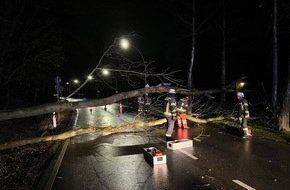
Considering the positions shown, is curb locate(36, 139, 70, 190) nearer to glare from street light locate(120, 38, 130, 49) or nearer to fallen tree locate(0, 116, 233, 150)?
Answer: fallen tree locate(0, 116, 233, 150)

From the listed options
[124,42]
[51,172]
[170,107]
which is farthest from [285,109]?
[51,172]

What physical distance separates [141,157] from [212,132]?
4764 mm

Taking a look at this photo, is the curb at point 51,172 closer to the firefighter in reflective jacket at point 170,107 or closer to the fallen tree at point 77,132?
the fallen tree at point 77,132

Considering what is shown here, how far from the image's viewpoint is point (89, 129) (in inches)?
441

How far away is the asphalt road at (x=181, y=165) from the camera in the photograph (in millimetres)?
5664

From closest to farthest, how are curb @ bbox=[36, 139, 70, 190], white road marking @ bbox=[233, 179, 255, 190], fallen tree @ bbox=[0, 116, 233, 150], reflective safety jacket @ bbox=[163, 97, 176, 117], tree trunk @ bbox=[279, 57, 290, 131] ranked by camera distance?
white road marking @ bbox=[233, 179, 255, 190], curb @ bbox=[36, 139, 70, 190], fallen tree @ bbox=[0, 116, 233, 150], reflective safety jacket @ bbox=[163, 97, 176, 117], tree trunk @ bbox=[279, 57, 290, 131]

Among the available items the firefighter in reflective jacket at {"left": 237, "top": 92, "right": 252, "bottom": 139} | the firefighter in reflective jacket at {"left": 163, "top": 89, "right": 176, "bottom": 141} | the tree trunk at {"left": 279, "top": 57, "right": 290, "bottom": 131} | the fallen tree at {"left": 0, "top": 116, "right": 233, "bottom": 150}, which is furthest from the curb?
the tree trunk at {"left": 279, "top": 57, "right": 290, "bottom": 131}

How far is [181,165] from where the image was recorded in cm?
692

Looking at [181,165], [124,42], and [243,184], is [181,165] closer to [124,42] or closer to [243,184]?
[243,184]

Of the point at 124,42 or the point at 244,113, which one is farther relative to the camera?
the point at 244,113

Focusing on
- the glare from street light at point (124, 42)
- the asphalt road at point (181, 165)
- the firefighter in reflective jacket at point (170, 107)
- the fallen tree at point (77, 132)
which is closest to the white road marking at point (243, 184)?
the asphalt road at point (181, 165)

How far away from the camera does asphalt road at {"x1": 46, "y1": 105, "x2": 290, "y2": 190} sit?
223 inches

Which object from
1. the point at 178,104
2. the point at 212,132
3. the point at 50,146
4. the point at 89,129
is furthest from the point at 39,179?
the point at 212,132

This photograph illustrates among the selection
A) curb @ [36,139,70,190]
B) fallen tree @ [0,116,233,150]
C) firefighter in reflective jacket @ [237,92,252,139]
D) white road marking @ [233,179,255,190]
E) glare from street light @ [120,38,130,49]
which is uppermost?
glare from street light @ [120,38,130,49]
